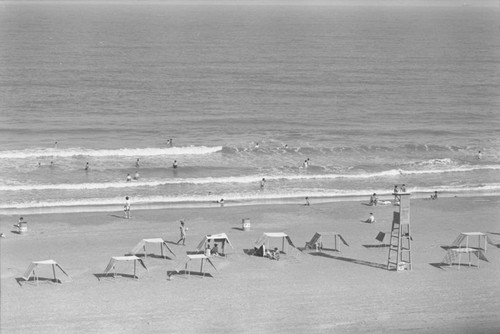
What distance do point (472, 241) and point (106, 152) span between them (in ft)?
105

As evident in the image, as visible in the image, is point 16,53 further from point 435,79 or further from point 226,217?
point 226,217

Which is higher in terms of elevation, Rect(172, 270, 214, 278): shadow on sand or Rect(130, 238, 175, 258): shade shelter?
Rect(130, 238, 175, 258): shade shelter

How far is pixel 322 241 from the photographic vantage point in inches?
1666

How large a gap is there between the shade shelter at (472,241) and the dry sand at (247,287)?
61 centimetres

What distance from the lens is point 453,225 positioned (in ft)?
154

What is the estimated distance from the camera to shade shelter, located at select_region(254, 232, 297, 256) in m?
39.8

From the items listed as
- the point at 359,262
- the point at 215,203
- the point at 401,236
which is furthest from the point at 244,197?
the point at 401,236

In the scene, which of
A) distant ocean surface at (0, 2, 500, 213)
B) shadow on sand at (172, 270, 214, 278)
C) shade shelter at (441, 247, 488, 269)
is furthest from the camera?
distant ocean surface at (0, 2, 500, 213)

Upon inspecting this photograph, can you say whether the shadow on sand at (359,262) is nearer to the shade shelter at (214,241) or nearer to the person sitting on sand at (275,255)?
the person sitting on sand at (275,255)

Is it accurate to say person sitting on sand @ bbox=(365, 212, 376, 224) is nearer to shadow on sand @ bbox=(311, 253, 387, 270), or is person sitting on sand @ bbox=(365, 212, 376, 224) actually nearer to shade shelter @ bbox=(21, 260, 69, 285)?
shadow on sand @ bbox=(311, 253, 387, 270)

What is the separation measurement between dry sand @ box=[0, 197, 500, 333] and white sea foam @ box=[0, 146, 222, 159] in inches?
700

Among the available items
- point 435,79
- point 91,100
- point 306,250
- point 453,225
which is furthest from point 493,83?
point 306,250

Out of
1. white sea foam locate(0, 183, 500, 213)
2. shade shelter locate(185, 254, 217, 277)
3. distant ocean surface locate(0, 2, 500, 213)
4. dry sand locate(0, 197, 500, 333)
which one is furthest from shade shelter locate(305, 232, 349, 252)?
distant ocean surface locate(0, 2, 500, 213)

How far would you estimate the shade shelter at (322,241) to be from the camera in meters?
41.0
